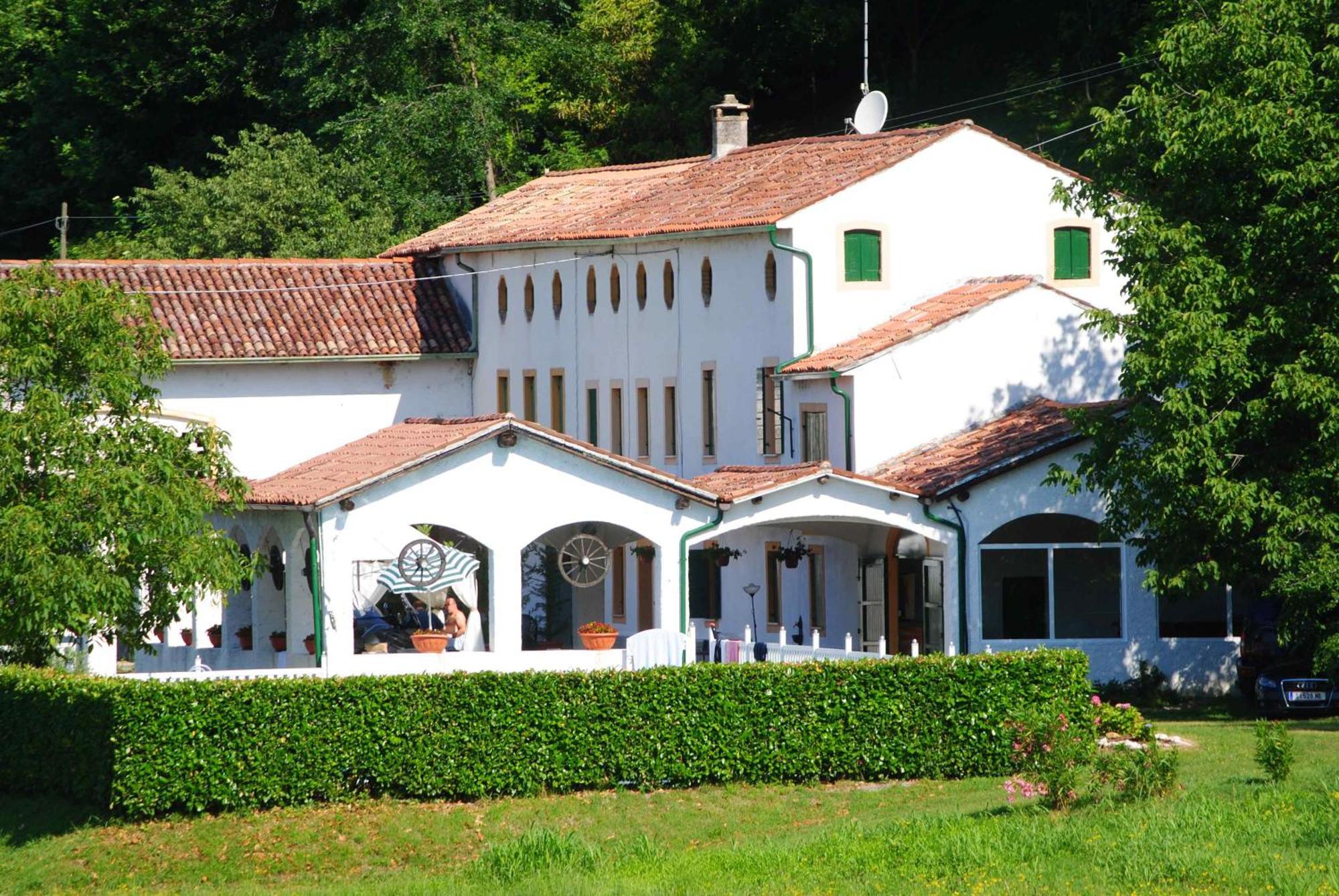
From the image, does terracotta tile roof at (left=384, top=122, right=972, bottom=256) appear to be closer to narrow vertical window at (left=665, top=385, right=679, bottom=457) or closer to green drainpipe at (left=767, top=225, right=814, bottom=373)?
green drainpipe at (left=767, top=225, right=814, bottom=373)

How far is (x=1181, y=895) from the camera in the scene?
17922 millimetres

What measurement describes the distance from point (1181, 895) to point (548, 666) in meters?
13.2

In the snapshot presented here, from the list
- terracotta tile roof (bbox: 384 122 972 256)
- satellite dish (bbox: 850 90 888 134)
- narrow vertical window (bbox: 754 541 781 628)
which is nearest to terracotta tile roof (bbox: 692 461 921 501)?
narrow vertical window (bbox: 754 541 781 628)

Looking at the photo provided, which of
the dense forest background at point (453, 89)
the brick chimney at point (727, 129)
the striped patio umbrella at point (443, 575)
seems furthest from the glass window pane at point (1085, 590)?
the dense forest background at point (453, 89)

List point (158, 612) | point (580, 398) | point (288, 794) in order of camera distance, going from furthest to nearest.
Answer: point (580, 398) < point (158, 612) < point (288, 794)

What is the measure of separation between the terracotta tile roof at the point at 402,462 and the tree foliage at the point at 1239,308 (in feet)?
20.3

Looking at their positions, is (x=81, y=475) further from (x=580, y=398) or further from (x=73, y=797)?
(x=580, y=398)

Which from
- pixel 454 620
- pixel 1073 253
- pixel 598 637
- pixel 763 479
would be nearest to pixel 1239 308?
pixel 763 479

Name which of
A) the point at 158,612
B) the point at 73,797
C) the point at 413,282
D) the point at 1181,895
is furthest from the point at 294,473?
the point at 1181,895

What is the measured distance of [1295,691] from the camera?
3078cm

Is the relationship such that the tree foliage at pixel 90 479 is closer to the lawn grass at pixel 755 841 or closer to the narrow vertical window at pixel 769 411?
the lawn grass at pixel 755 841

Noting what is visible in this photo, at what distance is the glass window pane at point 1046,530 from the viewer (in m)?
34.2

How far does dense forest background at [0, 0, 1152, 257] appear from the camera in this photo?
56250 millimetres

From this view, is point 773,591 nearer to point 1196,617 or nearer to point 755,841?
point 1196,617
